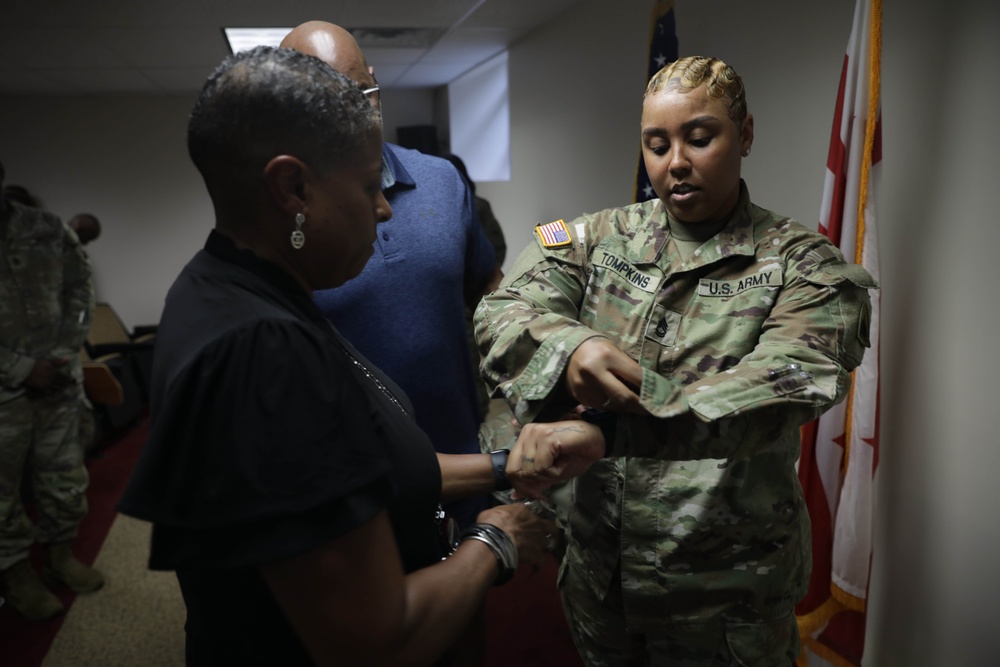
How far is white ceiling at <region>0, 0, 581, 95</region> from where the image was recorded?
3.46 meters

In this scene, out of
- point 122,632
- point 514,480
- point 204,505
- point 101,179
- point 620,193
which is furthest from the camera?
point 101,179

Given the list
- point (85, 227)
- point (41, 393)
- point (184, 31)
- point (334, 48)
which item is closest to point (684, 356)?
point (334, 48)

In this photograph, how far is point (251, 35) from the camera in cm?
422

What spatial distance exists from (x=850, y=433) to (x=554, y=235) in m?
1.01

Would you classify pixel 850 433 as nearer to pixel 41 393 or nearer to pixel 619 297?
pixel 619 297

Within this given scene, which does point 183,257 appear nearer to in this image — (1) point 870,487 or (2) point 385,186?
(2) point 385,186

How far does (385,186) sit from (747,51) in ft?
4.89

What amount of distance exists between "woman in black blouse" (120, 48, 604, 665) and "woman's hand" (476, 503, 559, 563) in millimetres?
48

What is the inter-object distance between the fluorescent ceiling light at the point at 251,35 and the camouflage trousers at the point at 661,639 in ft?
12.5

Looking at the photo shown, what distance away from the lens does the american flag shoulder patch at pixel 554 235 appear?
1.23m

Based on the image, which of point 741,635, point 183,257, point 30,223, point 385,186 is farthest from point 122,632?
point 183,257

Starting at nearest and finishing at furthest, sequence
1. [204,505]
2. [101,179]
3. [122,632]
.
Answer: [204,505] < [122,632] < [101,179]

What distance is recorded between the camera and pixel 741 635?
1.14 metres

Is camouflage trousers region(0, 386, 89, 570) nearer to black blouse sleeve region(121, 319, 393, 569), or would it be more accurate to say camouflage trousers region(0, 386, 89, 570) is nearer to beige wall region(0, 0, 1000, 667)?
black blouse sleeve region(121, 319, 393, 569)
